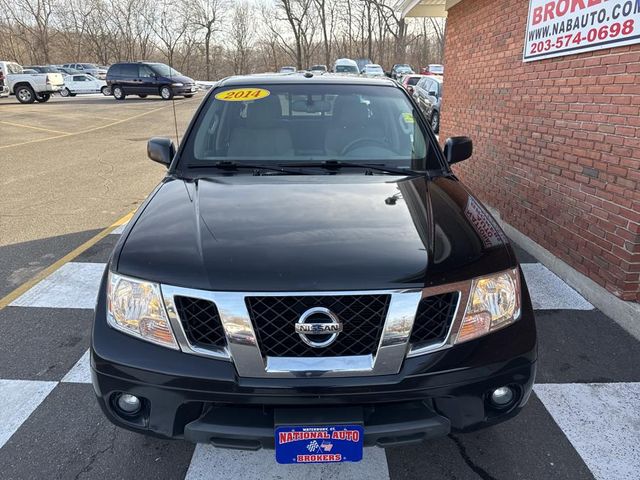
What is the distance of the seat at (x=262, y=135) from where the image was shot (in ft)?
9.84

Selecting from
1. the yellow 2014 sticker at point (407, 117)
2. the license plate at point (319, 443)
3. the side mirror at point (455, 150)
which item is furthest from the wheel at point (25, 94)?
the license plate at point (319, 443)

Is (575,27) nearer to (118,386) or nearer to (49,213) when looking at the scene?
(118,386)

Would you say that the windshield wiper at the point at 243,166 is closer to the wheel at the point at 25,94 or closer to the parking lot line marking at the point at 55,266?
the parking lot line marking at the point at 55,266

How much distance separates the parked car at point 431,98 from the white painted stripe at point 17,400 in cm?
1284

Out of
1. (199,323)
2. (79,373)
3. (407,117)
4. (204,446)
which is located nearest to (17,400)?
(79,373)

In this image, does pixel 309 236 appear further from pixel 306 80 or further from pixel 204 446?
pixel 306 80

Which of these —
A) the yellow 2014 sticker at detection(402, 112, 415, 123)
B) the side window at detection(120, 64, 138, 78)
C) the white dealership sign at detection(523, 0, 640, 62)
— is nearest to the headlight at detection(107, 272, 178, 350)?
the yellow 2014 sticker at detection(402, 112, 415, 123)

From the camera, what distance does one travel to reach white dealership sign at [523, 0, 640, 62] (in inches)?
134

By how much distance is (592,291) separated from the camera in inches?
151

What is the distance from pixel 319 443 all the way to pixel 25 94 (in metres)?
28.5

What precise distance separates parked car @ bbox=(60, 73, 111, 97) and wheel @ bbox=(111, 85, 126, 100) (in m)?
2.70

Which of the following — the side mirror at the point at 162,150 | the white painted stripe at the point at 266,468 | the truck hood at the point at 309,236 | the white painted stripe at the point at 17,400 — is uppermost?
the side mirror at the point at 162,150

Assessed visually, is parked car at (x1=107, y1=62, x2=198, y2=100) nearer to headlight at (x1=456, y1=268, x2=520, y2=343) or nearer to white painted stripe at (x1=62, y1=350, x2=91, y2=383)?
white painted stripe at (x1=62, y1=350, x2=91, y2=383)

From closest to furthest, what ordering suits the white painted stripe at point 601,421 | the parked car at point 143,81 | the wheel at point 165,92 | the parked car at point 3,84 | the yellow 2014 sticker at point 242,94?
the white painted stripe at point 601,421
the yellow 2014 sticker at point 242,94
the parked car at point 3,84
the parked car at point 143,81
the wheel at point 165,92
